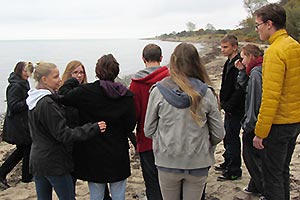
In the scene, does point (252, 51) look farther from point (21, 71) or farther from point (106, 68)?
point (21, 71)

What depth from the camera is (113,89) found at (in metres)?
3.26

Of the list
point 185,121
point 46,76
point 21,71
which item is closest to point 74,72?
point 46,76

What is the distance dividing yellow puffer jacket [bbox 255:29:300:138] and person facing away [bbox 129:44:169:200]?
0.98m

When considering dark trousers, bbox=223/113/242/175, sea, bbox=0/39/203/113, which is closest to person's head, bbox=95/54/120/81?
dark trousers, bbox=223/113/242/175

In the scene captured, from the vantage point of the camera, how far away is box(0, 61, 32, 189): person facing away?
5.04 metres

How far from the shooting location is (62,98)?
3.24 meters

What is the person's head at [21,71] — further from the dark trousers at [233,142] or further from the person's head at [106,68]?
the dark trousers at [233,142]

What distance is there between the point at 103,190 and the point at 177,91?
53.4 inches

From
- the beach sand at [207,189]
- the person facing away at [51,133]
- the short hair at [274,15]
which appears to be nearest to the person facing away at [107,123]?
the person facing away at [51,133]

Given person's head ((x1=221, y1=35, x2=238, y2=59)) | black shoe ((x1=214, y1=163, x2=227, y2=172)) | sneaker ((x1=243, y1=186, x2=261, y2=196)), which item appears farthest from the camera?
black shoe ((x1=214, y1=163, x2=227, y2=172))

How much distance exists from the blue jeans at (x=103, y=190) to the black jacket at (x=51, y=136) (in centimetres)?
30

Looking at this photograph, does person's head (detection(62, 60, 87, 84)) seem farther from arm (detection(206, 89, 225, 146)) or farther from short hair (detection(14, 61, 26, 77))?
arm (detection(206, 89, 225, 146))

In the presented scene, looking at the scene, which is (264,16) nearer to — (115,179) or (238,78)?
(238,78)

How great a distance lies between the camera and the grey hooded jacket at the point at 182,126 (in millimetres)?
2834
